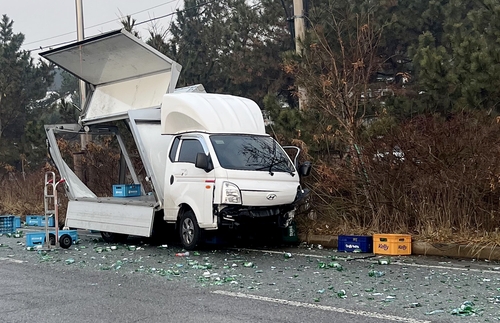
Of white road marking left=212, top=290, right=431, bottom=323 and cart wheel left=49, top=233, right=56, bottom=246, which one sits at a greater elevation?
cart wheel left=49, top=233, right=56, bottom=246

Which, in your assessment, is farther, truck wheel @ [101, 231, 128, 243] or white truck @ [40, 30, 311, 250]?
truck wheel @ [101, 231, 128, 243]

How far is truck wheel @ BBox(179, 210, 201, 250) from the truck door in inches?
6.9

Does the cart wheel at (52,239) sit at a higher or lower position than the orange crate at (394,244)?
lower

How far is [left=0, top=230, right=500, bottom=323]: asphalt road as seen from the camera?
7.02 m

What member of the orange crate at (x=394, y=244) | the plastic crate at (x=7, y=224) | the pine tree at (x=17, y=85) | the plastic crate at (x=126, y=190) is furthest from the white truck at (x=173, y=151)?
the pine tree at (x=17, y=85)

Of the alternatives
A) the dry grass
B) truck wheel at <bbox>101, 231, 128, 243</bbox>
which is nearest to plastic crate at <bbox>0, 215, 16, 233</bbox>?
truck wheel at <bbox>101, 231, 128, 243</bbox>

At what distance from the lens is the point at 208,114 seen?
40.7 ft

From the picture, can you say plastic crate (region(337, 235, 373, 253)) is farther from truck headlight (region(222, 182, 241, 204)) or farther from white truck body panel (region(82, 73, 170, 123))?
white truck body panel (region(82, 73, 170, 123))

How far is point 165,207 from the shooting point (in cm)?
1261

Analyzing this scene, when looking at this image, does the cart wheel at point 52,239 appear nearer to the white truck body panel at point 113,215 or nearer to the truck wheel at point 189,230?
the white truck body panel at point 113,215

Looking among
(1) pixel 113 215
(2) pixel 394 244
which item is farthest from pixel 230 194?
(1) pixel 113 215

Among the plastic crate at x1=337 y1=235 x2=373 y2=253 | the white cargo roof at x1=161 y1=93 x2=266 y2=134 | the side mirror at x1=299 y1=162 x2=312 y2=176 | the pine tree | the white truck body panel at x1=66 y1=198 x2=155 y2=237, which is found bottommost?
the plastic crate at x1=337 y1=235 x2=373 y2=253

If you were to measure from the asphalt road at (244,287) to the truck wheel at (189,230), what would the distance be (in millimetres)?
265

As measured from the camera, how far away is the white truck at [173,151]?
37.9 ft
